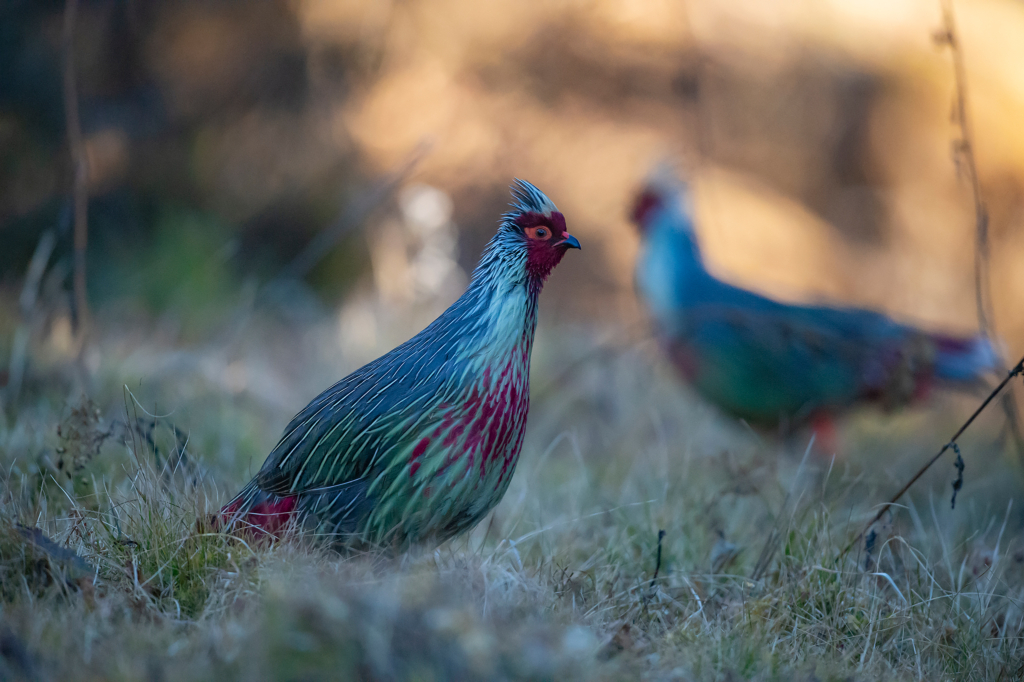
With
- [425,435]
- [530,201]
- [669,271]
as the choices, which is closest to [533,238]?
[530,201]

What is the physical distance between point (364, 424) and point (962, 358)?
135 inches

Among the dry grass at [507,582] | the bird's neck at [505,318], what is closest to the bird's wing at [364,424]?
the bird's neck at [505,318]

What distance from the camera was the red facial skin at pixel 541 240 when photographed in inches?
101

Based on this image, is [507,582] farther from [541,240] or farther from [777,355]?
[777,355]

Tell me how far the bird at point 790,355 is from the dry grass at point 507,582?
1.29 ft

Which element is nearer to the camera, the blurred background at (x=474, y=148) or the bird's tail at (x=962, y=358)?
the bird's tail at (x=962, y=358)

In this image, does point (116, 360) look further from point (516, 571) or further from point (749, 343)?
point (749, 343)

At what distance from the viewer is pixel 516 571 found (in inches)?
94.0

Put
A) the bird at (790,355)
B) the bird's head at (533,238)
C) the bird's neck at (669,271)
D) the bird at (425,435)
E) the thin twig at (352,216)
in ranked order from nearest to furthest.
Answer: the bird at (425,435) → the bird's head at (533,238) → the thin twig at (352,216) → the bird at (790,355) → the bird's neck at (669,271)

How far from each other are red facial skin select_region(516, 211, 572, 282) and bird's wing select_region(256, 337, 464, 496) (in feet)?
1.37

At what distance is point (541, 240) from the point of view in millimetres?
2576

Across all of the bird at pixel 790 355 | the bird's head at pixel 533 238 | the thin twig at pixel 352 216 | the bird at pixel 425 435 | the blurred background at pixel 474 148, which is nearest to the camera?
the bird at pixel 425 435

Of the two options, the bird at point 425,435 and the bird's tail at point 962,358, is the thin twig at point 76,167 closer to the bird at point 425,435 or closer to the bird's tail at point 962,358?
the bird at point 425,435

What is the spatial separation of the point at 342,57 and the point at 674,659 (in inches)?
293
